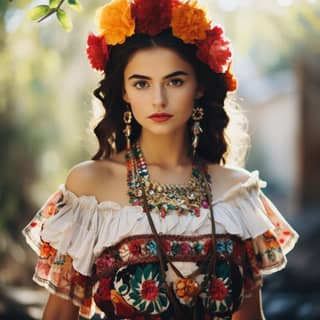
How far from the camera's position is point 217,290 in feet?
8.82

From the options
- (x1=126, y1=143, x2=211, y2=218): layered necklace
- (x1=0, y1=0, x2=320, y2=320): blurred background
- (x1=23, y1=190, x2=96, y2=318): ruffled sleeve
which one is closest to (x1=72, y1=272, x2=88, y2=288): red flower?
(x1=23, y1=190, x2=96, y2=318): ruffled sleeve

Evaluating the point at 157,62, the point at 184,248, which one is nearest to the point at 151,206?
the point at 184,248

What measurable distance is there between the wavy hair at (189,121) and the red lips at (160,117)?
219mm

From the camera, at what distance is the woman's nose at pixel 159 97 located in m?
2.63

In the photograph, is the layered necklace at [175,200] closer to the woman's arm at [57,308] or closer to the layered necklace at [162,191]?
the layered necklace at [162,191]

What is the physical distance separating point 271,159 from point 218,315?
18328mm

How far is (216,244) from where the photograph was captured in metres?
2.68

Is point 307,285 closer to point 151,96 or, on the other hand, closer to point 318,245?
point 318,245

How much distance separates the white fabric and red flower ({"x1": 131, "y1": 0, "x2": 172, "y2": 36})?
646 mm

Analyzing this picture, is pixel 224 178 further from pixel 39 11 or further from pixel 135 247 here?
pixel 39 11

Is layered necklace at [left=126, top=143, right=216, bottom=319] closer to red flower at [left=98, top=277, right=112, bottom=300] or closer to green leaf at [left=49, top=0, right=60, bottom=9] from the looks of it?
red flower at [left=98, top=277, right=112, bottom=300]

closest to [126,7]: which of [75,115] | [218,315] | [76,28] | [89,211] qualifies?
[89,211]

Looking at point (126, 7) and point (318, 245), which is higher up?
point (126, 7)

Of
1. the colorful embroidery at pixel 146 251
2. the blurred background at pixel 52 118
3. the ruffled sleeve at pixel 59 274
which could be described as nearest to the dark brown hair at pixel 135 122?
the ruffled sleeve at pixel 59 274
